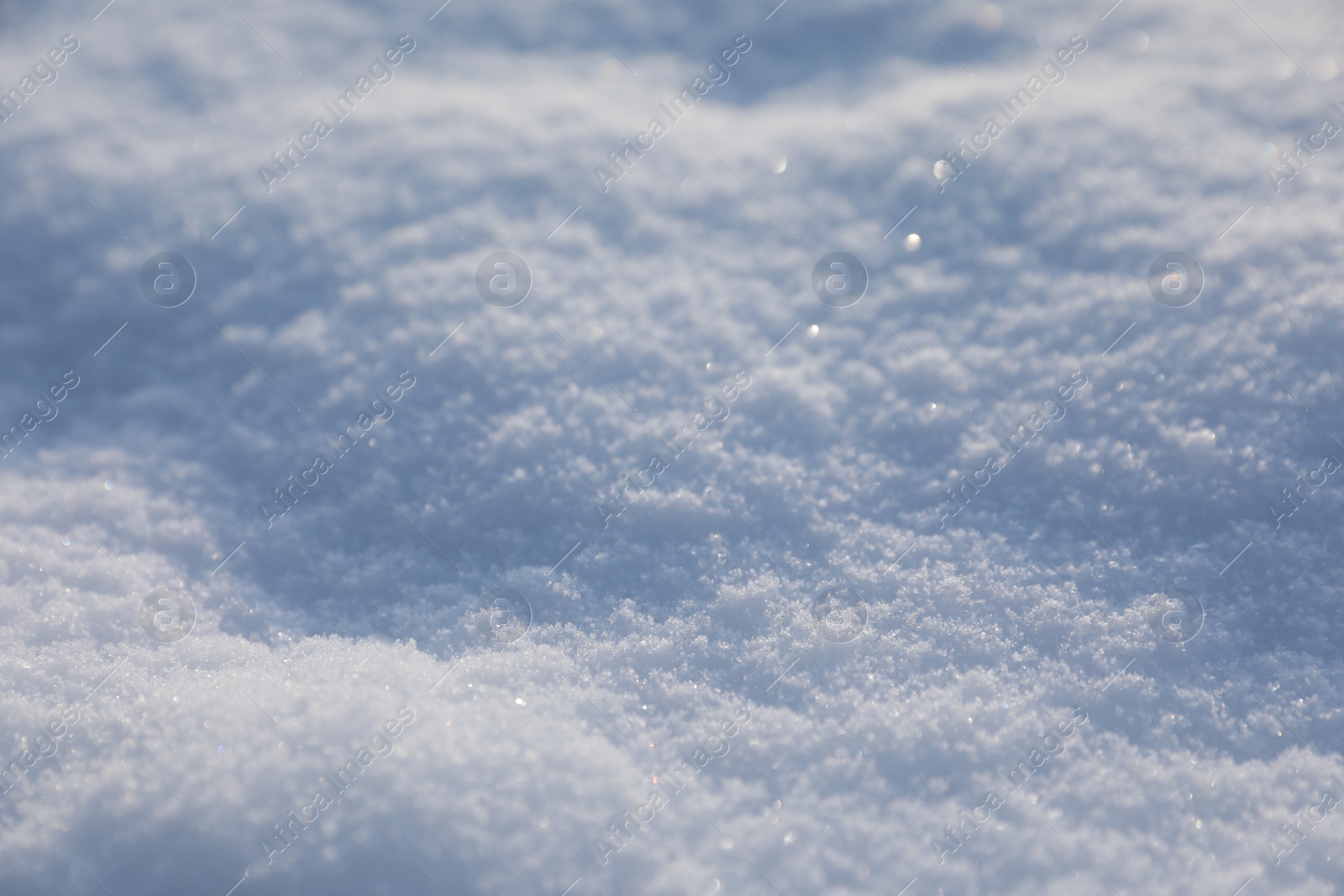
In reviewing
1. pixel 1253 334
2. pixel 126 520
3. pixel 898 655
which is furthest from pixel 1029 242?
pixel 126 520

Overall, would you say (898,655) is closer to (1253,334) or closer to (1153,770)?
(1153,770)

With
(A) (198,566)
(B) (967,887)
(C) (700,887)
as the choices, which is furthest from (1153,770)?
(A) (198,566)

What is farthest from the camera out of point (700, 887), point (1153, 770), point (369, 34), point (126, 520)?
point (369, 34)

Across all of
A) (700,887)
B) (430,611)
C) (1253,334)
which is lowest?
(700,887)

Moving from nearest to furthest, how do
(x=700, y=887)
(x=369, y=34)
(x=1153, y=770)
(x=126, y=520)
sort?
(x=700, y=887)
(x=1153, y=770)
(x=126, y=520)
(x=369, y=34)

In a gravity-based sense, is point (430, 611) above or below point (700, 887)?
above

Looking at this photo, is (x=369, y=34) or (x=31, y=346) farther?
(x=369, y=34)
